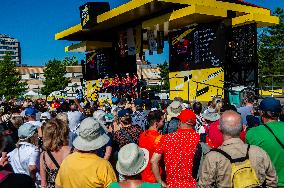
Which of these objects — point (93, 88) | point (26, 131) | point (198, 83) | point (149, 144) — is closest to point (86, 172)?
point (149, 144)

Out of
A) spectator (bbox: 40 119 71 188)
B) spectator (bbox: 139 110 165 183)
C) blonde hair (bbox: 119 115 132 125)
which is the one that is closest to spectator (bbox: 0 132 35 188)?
spectator (bbox: 40 119 71 188)

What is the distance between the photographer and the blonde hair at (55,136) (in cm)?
498

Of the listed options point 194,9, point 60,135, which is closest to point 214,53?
point 194,9

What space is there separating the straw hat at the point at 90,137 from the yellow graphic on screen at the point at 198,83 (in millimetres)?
17601

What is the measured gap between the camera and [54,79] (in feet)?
256

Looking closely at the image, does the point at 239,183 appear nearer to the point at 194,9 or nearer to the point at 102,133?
the point at 102,133

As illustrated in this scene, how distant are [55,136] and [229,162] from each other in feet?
7.47

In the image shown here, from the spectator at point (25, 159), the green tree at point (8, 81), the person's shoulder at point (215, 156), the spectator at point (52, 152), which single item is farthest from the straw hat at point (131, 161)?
the green tree at point (8, 81)

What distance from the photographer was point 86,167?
4023 millimetres

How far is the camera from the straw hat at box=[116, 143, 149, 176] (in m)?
3.54

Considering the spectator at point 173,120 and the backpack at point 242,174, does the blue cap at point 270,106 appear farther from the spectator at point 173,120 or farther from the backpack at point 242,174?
the spectator at point 173,120

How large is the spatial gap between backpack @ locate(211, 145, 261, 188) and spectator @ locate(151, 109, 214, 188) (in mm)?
1234

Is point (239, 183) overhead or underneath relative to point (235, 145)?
underneath

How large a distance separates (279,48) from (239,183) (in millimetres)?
55735
